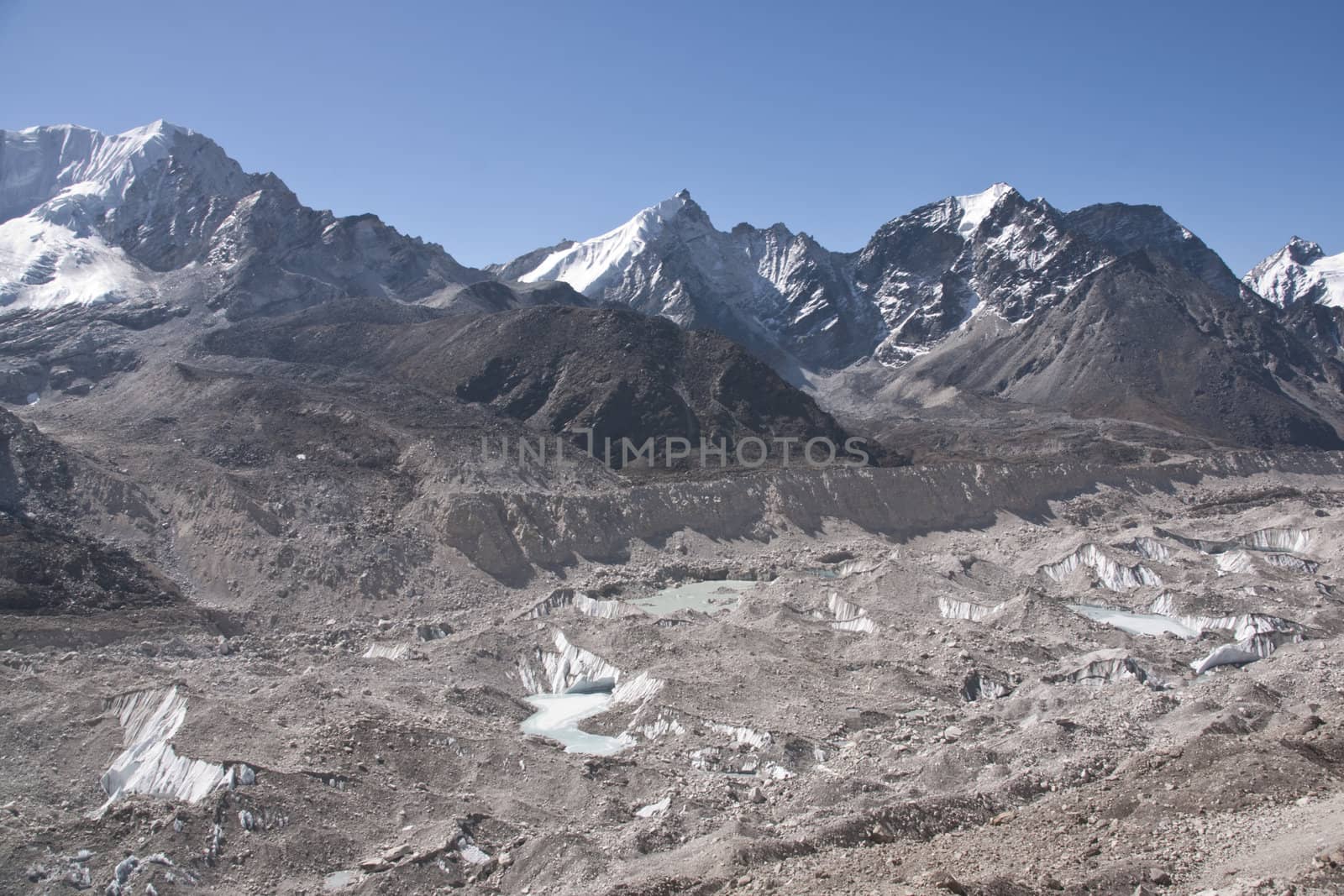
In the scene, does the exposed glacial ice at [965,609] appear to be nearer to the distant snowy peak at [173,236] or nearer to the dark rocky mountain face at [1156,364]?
the dark rocky mountain face at [1156,364]

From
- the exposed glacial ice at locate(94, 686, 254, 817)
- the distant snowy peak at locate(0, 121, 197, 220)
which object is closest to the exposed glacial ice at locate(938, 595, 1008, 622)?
the exposed glacial ice at locate(94, 686, 254, 817)

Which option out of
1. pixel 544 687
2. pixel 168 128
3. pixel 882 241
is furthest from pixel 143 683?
pixel 882 241

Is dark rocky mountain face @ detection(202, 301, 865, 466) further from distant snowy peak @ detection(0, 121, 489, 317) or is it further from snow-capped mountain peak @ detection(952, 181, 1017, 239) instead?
snow-capped mountain peak @ detection(952, 181, 1017, 239)

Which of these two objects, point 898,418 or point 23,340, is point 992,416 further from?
point 23,340

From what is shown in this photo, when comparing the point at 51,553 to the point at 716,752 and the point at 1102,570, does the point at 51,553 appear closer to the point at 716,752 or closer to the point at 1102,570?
the point at 716,752

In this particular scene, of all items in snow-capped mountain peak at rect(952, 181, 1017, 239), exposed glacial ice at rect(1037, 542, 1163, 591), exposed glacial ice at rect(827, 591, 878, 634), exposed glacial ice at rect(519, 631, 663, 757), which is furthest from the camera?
snow-capped mountain peak at rect(952, 181, 1017, 239)
